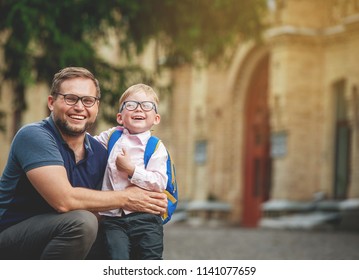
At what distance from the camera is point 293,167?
20984 mm

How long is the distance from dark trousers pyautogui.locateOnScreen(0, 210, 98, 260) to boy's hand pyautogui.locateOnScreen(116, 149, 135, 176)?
0.29 metres

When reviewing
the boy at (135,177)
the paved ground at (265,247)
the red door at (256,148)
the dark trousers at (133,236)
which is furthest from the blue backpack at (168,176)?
the red door at (256,148)

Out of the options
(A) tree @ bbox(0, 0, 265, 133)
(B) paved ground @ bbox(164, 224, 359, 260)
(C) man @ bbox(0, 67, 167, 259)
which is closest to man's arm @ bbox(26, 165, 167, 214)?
(C) man @ bbox(0, 67, 167, 259)

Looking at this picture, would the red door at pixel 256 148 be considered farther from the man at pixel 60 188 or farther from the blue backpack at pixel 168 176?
the man at pixel 60 188

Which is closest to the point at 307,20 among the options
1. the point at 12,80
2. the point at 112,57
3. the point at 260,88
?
the point at 260,88

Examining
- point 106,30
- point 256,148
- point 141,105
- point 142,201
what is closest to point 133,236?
point 142,201

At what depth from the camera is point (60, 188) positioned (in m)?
4.45

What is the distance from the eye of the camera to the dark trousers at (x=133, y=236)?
460cm

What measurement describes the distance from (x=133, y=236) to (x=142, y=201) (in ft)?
0.63

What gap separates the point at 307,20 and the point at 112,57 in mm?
12363

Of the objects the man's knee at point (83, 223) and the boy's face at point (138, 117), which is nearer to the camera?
the man's knee at point (83, 223)

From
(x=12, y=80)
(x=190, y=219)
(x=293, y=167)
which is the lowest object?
(x=190, y=219)

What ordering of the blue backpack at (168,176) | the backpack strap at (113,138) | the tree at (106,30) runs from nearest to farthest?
the blue backpack at (168,176), the backpack strap at (113,138), the tree at (106,30)
